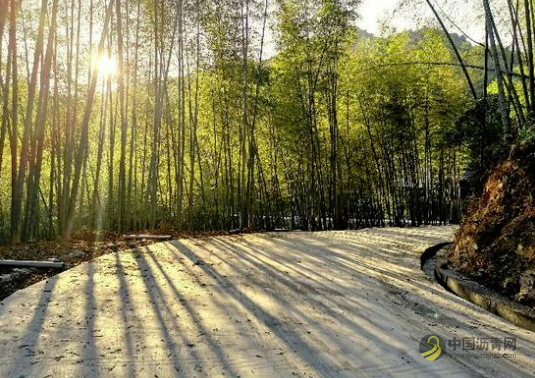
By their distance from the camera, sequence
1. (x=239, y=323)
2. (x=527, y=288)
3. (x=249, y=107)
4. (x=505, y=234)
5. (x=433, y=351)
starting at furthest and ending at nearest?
(x=249, y=107)
(x=505, y=234)
(x=527, y=288)
(x=239, y=323)
(x=433, y=351)

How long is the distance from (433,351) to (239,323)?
1.07m

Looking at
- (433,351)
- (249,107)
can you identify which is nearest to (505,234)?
(433,351)

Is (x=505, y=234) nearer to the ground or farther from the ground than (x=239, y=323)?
farther from the ground

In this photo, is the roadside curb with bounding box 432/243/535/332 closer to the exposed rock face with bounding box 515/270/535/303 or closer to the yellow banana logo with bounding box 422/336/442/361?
the exposed rock face with bounding box 515/270/535/303

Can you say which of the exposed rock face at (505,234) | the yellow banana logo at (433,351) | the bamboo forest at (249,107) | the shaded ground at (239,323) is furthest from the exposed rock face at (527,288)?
the bamboo forest at (249,107)

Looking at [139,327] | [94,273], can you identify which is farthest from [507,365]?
[94,273]

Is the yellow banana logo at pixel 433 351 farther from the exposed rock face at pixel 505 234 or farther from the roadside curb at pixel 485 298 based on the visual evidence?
the exposed rock face at pixel 505 234

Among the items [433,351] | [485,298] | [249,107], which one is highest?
[249,107]

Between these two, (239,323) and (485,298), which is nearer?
(239,323)

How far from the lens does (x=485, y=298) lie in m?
2.96

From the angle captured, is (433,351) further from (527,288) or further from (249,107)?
(249,107)

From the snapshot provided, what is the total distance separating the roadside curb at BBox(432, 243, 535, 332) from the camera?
2.59 metres

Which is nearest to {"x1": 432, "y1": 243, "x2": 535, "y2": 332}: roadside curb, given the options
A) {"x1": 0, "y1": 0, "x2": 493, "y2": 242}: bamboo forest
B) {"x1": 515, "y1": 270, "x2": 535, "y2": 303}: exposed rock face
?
{"x1": 515, "y1": 270, "x2": 535, "y2": 303}: exposed rock face

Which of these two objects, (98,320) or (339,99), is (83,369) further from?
(339,99)
